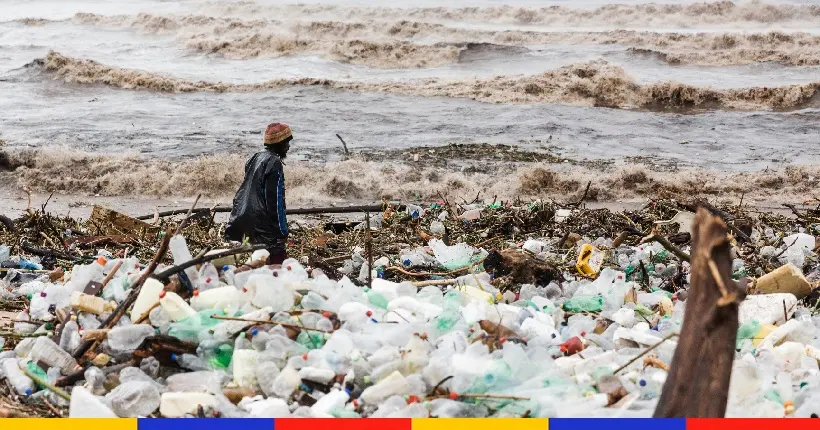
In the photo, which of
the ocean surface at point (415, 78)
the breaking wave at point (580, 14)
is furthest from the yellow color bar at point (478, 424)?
the breaking wave at point (580, 14)

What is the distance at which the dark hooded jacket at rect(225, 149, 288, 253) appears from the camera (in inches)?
240

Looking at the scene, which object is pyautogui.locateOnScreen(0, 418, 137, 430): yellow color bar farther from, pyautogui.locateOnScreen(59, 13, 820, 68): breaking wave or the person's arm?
pyautogui.locateOnScreen(59, 13, 820, 68): breaking wave

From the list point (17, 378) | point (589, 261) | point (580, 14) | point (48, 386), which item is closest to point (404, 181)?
point (589, 261)

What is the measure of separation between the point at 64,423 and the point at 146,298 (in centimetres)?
97

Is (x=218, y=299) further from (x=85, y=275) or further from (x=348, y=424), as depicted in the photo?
(x=348, y=424)

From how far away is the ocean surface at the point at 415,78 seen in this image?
55.4 feet

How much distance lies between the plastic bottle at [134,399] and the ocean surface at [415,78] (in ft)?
34.3

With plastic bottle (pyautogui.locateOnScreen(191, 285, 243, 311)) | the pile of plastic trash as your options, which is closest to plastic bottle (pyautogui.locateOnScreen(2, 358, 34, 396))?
the pile of plastic trash

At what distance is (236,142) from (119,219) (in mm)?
8700

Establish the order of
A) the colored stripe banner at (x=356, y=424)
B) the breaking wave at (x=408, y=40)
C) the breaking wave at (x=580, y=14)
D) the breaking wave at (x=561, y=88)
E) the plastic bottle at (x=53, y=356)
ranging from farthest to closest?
the breaking wave at (x=580, y=14)
the breaking wave at (x=408, y=40)
the breaking wave at (x=561, y=88)
the plastic bottle at (x=53, y=356)
the colored stripe banner at (x=356, y=424)

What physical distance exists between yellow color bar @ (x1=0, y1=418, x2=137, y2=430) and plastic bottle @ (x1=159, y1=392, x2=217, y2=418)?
0.25 m

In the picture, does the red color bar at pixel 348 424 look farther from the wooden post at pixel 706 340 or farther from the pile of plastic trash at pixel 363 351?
the wooden post at pixel 706 340

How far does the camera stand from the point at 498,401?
9.70ft

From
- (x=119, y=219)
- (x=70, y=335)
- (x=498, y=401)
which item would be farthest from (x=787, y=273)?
(x=119, y=219)
